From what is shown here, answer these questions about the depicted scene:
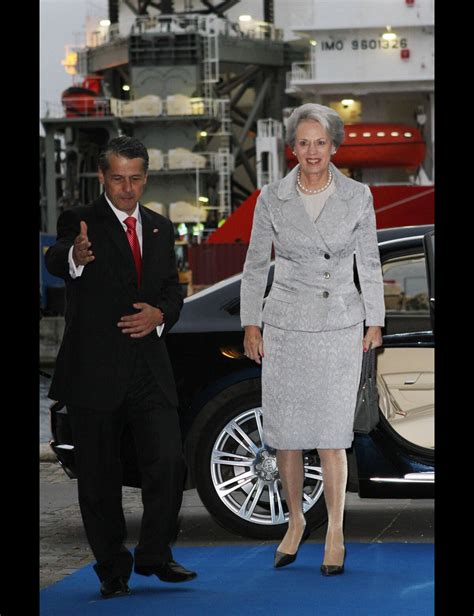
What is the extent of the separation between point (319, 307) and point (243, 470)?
4.61ft

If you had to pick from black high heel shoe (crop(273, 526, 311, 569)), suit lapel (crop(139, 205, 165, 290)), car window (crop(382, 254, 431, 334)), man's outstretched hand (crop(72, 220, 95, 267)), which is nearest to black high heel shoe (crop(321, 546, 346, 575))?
black high heel shoe (crop(273, 526, 311, 569))

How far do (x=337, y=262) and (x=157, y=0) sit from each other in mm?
79682

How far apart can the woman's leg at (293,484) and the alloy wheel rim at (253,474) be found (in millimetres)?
737

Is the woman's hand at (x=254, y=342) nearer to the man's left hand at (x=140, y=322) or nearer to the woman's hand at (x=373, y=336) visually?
the woman's hand at (x=373, y=336)

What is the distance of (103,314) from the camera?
5.21 metres

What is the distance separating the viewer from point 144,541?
17.4ft

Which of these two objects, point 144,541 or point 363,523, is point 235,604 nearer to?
point 144,541

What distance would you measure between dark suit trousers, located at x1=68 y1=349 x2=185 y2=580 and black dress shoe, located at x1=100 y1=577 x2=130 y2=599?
25 mm

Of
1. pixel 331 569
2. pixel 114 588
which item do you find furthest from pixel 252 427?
pixel 114 588

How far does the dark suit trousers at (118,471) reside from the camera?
523 centimetres

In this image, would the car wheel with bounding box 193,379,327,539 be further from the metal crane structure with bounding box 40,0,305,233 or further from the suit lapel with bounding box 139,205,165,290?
the metal crane structure with bounding box 40,0,305,233

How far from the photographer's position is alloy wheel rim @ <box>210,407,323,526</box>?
6512 millimetres
